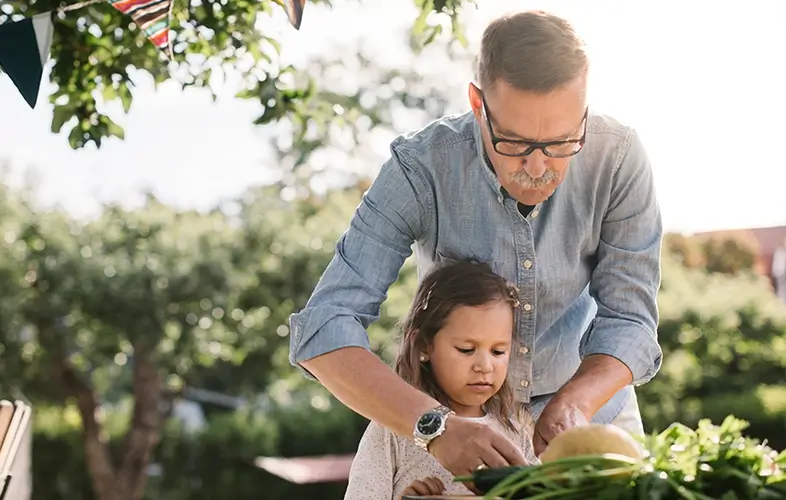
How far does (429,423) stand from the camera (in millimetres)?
1968

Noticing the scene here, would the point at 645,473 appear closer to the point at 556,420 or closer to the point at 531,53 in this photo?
the point at 556,420

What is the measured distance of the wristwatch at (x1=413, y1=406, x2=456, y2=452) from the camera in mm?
1947

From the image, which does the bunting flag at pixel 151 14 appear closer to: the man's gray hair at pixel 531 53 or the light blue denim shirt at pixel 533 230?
the light blue denim shirt at pixel 533 230

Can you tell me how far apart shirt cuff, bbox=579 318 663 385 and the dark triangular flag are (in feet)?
6.53

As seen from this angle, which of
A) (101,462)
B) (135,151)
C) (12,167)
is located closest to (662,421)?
(101,462)

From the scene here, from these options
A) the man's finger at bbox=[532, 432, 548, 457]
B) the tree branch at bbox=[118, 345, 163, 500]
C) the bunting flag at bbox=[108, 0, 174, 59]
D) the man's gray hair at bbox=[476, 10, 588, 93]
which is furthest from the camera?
the tree branch at bbox=[118, 345, 163, 500]

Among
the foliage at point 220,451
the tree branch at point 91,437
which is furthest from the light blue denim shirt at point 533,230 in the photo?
the tree branch at point 91,437

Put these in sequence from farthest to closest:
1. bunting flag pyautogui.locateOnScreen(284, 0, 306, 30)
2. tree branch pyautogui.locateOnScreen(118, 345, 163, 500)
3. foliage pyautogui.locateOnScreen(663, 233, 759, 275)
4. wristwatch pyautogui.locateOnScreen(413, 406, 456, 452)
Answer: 1. foliage pyautogui.locateOnScreen(663, 233, 759, 275)
2. tree branch pyautogui.locateOnScreen(118, 345, 163, 500)
3. bunting flag pyautogui.locateOnScreen(284, 0, 306, 30)
4. wristwatch pyautogui.locateOnScreen(413, 406, 456, 452)

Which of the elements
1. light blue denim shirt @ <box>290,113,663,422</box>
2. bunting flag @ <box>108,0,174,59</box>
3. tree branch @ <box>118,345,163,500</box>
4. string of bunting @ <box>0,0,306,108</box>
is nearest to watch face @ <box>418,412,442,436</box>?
light blue denim shirt @ <box>290,113,663,422</box>

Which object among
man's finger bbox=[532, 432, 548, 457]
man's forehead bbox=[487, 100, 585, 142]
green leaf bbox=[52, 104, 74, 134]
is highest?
man's forehead bbox=[487, 100, 585, 142]

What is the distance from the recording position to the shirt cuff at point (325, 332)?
2205 mm

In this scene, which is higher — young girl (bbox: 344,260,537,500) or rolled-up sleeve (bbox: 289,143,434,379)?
rolled-up sleeve (bbox: 289,143,434,379)

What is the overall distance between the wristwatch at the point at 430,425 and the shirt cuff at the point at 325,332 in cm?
24

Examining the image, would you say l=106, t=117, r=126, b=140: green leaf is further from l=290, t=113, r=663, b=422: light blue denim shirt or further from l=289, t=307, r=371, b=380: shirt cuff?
l=289, t=307, r=371, b=380: shirt cuff
